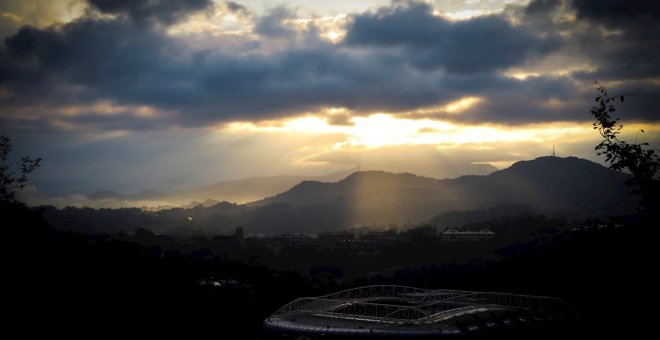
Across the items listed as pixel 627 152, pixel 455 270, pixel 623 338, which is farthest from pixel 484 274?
pixel 627 152

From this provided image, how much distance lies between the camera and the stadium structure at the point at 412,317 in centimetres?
7556

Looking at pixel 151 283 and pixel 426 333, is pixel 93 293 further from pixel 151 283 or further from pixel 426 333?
pixel 426 333

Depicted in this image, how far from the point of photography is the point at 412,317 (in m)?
81.1

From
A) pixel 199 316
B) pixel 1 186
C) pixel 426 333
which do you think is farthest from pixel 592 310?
pixel 1 186

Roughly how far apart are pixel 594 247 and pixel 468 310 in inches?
2235

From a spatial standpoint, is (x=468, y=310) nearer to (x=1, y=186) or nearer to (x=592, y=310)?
(x=592, y=310)

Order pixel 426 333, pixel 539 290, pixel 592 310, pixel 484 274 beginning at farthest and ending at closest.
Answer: pixel 484 274 < pixel 539 290 < pixel 592 310 < pixel 426 333

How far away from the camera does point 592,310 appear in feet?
292

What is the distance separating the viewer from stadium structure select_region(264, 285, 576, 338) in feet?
248

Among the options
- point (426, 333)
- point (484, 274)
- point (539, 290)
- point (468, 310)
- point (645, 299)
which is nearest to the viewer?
point (645, 299)

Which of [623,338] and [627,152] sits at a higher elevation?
[627,152]

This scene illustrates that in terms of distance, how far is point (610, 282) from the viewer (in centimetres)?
9269

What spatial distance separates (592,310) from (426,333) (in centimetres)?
2734

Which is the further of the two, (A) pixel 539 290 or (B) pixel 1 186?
(A) pixel 539 290
